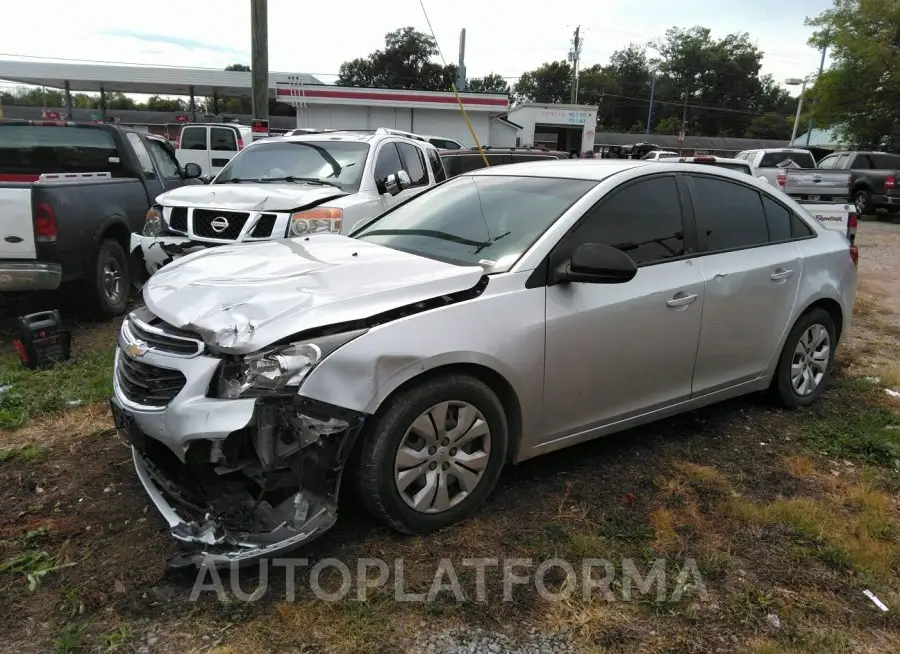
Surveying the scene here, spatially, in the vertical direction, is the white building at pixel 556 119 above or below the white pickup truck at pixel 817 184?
above

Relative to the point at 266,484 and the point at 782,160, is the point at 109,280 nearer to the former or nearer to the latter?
the point at 266,484

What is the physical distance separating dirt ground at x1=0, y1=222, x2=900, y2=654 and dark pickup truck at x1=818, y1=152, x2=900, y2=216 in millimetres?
18014

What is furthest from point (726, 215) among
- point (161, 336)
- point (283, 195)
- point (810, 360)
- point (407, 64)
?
point (407, 64)

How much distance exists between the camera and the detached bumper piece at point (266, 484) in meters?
2.63

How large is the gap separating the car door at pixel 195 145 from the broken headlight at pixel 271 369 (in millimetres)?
18736

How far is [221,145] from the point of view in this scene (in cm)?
1991

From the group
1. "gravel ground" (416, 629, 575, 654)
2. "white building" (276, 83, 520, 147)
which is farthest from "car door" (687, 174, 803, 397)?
"white building" (276, 83, 520, 147)

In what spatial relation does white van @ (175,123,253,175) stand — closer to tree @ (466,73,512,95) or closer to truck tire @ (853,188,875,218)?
truck tire @ (853,188,875,218)

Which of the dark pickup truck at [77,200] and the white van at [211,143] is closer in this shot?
the dark pickup truck at [77,200]

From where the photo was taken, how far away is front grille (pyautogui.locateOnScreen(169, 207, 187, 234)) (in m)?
6.65

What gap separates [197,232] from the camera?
657cm

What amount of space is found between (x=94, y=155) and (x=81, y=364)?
10.8 feet

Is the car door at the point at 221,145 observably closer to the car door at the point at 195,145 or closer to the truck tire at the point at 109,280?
the car door at the point at 195,145

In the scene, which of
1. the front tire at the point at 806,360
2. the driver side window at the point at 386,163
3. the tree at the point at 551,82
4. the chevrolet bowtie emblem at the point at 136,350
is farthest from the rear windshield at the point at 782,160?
the tree at the point at 551,82
